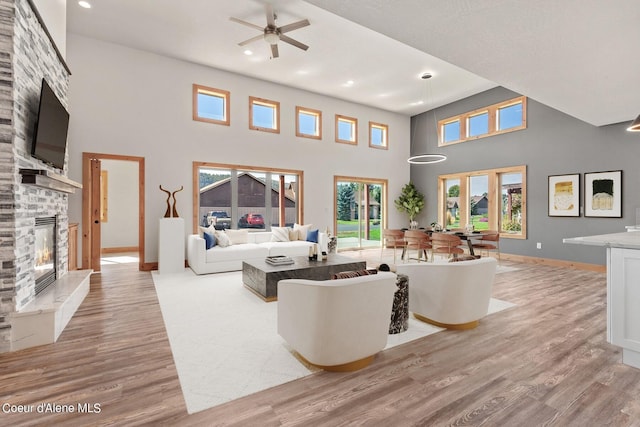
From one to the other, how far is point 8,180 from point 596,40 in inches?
222

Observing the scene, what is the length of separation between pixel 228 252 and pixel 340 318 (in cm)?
416

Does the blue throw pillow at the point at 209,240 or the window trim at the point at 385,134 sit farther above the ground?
the window trim at the point at 385,134

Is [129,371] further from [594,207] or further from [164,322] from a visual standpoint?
[594,207]

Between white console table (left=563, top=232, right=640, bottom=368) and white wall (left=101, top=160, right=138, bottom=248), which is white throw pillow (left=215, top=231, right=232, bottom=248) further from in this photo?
white console table (left=563, top=232, right=640, bottom=368)

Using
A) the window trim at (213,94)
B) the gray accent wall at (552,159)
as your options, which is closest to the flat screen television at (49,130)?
the window trim at (213,94)

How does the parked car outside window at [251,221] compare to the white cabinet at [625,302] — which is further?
the parked car outside window at [251,221]

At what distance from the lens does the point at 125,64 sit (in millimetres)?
5984

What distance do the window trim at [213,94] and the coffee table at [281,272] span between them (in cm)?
383

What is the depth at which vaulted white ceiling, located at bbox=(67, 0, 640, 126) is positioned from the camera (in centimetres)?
259

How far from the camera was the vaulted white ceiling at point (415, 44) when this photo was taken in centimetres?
259

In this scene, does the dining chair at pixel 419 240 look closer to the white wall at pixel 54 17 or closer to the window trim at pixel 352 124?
the window trim at pixel 352 124

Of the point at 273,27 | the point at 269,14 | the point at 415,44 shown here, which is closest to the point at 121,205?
the point at 273,27

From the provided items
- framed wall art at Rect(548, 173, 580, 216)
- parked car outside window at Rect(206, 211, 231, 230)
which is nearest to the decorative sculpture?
parked car outside window at Rect(206, 211, 231, 230)

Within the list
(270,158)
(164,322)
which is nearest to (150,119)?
(270,158)
